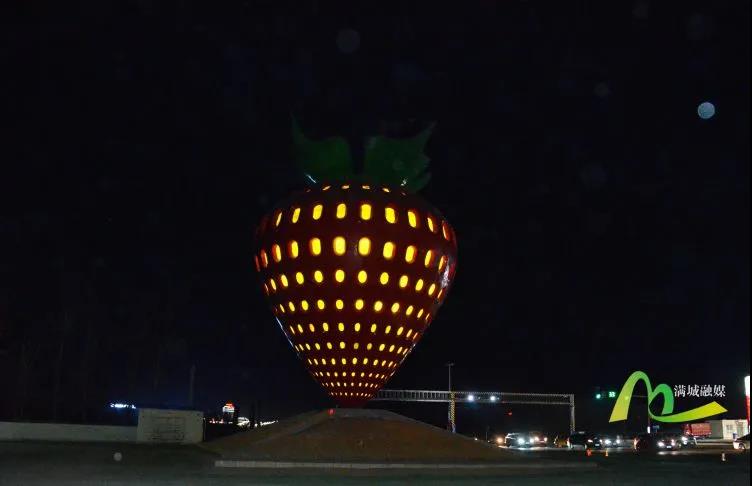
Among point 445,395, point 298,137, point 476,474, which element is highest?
point 298,137

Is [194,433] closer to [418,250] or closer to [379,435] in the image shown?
[379,435]

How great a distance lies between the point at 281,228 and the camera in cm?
3244

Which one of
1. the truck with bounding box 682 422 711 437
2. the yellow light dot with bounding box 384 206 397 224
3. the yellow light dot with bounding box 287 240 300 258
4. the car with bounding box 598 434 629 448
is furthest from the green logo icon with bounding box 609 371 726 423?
the yellow light dot with bounding box 287 240 300 258

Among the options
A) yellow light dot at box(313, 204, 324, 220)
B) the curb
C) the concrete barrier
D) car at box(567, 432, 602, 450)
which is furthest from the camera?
car at box(567, 432, 602, 450)

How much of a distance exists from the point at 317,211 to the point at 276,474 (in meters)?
11.5

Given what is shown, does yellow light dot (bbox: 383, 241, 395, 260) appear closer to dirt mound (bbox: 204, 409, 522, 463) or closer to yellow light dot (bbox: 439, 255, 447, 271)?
yellow light dot (bbox: 439, 255, 447, 271)

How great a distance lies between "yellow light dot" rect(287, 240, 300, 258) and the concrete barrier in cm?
2272

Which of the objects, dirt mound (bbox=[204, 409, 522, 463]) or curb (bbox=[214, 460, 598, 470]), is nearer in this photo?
curb (bbox=[214, 460, 598, 470])

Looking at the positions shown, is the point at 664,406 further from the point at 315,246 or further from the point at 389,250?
the point at 315,246

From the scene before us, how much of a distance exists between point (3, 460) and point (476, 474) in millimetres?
16605

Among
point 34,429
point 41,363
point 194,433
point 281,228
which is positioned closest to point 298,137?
point 281,228

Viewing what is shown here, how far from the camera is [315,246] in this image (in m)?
31.2

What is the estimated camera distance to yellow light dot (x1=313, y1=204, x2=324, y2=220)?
31469 millimetres

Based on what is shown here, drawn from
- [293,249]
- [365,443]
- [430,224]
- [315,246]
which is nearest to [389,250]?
[430,224]
